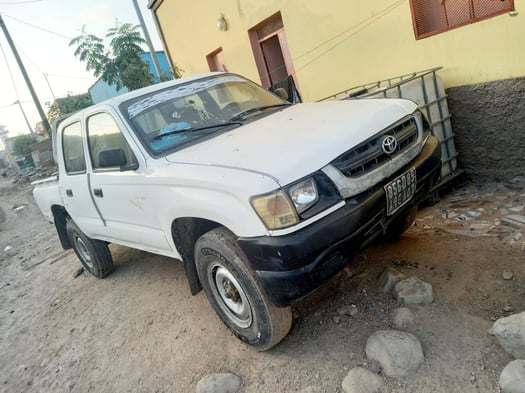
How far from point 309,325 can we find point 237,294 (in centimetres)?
58

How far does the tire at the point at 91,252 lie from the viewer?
4.52m

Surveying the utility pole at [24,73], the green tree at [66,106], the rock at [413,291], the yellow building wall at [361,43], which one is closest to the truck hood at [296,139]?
the rock at [413,291]

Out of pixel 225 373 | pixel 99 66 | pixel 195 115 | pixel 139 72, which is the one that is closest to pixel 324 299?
pixel 225 373

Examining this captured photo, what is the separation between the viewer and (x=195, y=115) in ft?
10.0

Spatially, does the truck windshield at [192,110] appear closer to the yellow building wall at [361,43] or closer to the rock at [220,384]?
the rock at [220,384]

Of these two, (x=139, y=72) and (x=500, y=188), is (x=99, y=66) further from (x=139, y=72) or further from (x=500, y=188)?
(x=500, y=188)

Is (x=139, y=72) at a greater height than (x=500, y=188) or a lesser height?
greater

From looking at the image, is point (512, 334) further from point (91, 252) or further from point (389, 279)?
point (91, 252)

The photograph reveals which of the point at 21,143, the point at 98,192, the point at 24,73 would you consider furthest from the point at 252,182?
the point at 21,143

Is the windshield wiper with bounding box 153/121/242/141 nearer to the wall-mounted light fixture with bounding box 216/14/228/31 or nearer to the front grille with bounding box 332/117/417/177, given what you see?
the front grille with bounding box 332/117/417/177

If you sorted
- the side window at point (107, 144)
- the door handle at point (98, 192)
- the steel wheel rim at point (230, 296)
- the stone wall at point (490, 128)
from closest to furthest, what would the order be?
1. the steel wheel rim at point (230, 296)
2. the side window at point (107, 144)
3. the door handle at point (98, 192)
4. the stone wall at point (490, 128)

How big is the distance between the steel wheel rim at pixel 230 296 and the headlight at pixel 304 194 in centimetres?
71

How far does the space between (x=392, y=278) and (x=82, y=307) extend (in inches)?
131

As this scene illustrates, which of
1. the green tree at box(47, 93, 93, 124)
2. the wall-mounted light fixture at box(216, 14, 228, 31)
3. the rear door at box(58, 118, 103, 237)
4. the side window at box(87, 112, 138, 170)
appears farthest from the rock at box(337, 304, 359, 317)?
the green tree at box(47, 93, 93, 124)
